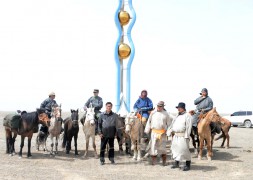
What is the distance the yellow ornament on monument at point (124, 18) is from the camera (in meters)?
17.8

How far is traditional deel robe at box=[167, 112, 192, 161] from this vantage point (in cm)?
1058

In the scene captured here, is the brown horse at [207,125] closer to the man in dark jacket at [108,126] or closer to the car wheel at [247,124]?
the man in dark jacket at [108,126]

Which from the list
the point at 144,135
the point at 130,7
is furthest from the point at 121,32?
the point at 144,135

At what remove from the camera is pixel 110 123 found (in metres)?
11.3

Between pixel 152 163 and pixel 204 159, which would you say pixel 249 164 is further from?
Answer: pixel 152 163

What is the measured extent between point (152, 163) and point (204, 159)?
2.20 metres

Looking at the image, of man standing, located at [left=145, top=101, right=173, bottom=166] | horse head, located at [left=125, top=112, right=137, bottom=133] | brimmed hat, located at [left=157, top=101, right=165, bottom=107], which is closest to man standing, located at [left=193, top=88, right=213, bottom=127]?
man standing, located at [left=145, top=101, right=173, bottom=166]

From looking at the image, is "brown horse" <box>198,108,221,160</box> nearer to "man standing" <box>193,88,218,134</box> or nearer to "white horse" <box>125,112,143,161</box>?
"man standing" <box>193,88,218,134</box>

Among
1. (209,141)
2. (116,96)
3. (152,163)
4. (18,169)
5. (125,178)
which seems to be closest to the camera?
(125,178)

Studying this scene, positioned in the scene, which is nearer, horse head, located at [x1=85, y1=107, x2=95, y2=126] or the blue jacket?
horse head, located at [x1=85, y1=107, x2=95, y2=126]

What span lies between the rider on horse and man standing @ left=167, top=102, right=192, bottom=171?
2532 millimetres

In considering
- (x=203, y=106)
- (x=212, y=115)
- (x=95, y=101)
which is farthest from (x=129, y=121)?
(x=203, y=106)

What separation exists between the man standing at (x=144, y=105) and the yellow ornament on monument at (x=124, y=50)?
514 cm

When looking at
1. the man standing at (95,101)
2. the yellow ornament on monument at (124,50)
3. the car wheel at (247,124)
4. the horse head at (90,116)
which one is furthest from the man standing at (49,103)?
the car wheel at (247,124)
